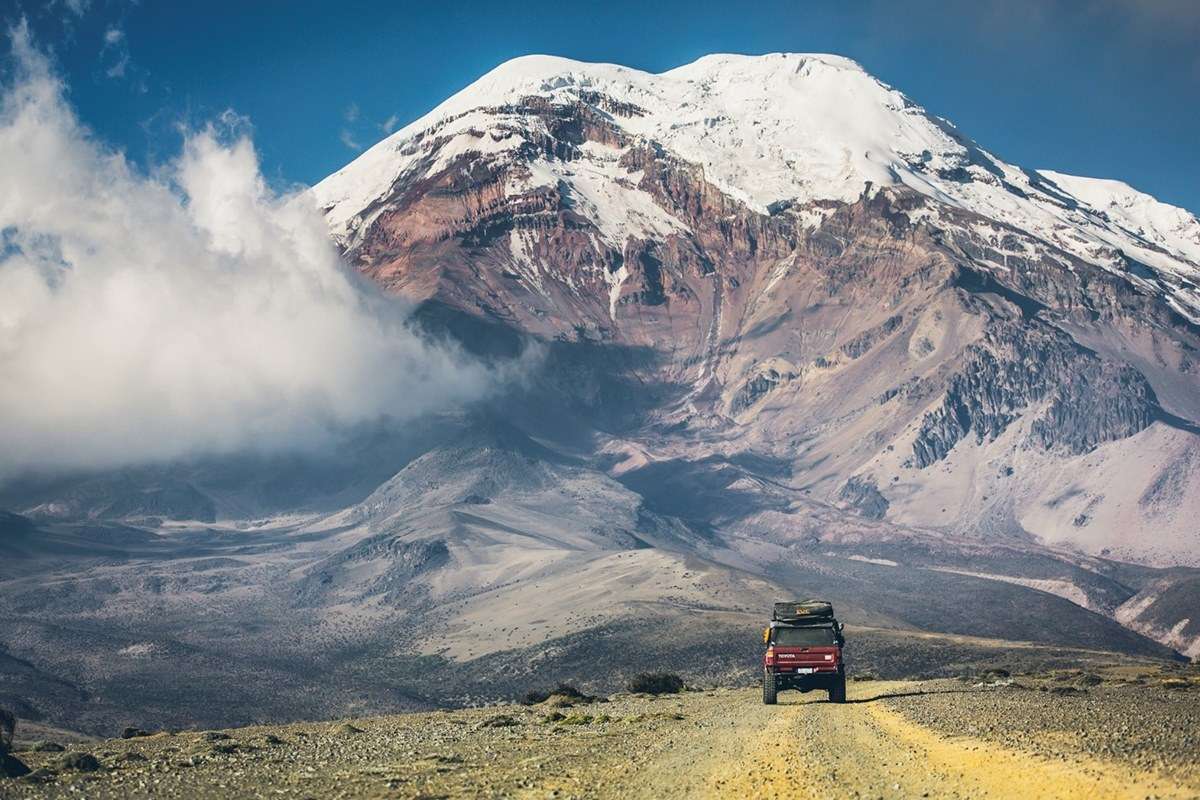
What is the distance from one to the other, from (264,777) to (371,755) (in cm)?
525

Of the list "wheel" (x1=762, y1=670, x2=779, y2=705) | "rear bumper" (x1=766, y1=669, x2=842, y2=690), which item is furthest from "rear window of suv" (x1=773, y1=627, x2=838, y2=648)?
"wheel" (x1=762, y1=670, x2=779, y2=705)

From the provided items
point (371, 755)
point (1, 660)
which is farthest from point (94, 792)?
point (1, 660)

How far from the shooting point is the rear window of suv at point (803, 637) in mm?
49250

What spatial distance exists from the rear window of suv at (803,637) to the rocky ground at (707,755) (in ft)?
7.41

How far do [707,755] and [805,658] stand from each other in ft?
57.7

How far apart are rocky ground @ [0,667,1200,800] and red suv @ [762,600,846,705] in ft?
3.57

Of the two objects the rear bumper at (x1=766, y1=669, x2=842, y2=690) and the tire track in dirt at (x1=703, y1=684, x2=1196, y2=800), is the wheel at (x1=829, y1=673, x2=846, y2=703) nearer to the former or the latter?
the rear bumper at (x1=766, y1=669, x2=842, y2=690)

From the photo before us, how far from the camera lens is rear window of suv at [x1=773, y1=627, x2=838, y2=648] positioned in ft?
162

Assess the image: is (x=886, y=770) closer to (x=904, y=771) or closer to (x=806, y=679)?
(x=904, y=771)

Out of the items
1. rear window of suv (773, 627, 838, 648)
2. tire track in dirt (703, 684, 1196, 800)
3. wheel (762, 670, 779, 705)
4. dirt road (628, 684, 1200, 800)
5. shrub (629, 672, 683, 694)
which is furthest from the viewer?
shrub (629, 672, 683, 694)

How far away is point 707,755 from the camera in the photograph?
31953 millimetres

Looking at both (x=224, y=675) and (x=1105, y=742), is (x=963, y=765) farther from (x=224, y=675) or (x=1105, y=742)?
(x=224, y=675)

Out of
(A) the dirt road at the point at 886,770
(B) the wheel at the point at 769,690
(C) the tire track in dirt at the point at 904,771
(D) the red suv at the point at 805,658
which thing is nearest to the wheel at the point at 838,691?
(D) the red suv at the point at 805,658

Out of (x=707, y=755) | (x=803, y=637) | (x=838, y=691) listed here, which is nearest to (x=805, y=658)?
(x=803, y=637)
